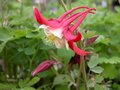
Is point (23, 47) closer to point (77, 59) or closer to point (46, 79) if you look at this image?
point (46, 79)

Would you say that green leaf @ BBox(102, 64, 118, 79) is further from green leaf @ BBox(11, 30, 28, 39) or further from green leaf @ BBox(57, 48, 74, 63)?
green leaf @ BBox(11, 30, 28, 39)

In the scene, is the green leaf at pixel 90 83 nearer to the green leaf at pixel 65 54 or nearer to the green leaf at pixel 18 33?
the green leaf at pixel 65 54

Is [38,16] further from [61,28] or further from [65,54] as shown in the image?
[65,54]

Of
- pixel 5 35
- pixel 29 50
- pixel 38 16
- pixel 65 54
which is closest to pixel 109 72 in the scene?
pixel 65 54

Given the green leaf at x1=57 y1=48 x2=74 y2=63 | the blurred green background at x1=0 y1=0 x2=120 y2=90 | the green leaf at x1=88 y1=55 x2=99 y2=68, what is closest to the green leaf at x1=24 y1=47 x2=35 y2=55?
the blurred green background at x1=0 y1=0 x2=120 y2=90

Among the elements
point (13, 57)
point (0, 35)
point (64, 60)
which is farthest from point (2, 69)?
point (64, 60)

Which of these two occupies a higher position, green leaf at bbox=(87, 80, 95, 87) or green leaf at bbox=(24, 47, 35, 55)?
green leaf at bbox=(24, 47, 35, 55)

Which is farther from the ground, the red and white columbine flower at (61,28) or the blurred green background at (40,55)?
the red and white columbine flower at (61,28)

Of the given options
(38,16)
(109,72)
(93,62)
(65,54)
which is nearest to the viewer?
(38,16)

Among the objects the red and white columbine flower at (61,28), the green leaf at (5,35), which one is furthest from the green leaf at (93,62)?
the green leaf at (5,35)

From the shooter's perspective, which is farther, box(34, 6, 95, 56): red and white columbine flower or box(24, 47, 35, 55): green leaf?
box(24, 47, 35, 55): green leaf

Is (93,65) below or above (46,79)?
above
